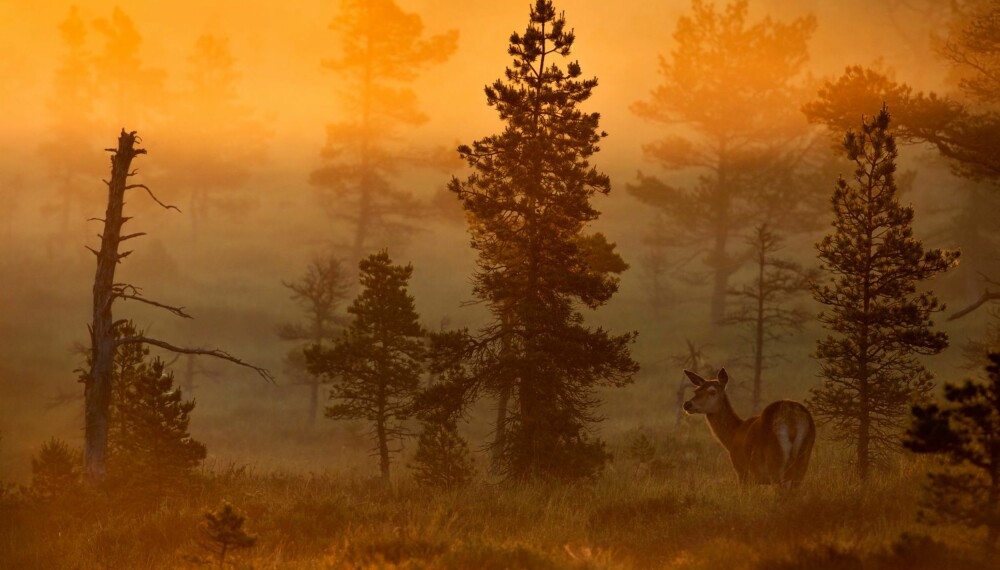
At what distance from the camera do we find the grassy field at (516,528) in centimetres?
945

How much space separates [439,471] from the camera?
17.8m

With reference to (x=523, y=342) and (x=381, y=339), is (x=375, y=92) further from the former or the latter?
(x=523, y=342)

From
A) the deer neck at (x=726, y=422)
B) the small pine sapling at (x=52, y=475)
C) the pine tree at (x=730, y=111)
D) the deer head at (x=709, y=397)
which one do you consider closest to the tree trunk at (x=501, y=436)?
the deer head at (x=709, y=397)

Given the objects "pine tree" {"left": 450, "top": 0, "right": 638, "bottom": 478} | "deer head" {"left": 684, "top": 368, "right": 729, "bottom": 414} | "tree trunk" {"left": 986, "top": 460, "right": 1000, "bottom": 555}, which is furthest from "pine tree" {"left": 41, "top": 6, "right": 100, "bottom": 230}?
"tree trunk" {"left": 986, "top": 460, "right": 1000, "bottom": 555}

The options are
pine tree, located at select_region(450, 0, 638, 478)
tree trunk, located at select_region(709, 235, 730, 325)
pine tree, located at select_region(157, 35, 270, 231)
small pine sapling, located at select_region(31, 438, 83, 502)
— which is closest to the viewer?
small pine sapling, located at select_region(31, 438, 83, 502)

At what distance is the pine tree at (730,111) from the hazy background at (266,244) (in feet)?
20.5

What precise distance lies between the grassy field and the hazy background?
8.39 metres

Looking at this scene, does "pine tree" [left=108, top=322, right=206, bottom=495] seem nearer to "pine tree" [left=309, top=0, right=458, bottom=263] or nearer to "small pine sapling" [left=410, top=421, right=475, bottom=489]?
"small pine sapling" [left=410, top=421, right=475, bottom=489]

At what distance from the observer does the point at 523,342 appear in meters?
18.0

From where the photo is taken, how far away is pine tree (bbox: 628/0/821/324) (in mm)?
45250

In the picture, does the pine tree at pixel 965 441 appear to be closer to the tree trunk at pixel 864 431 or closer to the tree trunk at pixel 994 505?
the tree trunk at pixel 994 505

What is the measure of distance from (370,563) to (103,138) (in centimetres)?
8520

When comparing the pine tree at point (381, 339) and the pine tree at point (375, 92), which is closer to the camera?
the pine tree at point (381, 339)

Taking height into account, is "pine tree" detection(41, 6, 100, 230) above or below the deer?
above
